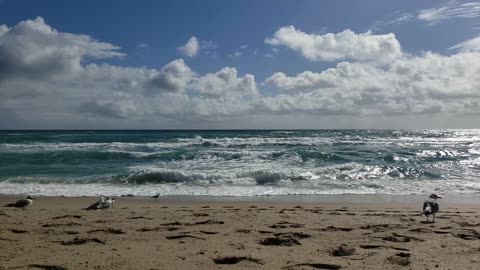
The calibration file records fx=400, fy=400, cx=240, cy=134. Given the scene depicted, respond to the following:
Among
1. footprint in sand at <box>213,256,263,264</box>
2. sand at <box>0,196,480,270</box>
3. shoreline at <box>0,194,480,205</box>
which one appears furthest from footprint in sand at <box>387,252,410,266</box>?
shoreline at <box>0,194,480,205</box>

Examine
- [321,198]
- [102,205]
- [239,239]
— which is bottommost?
[321,198]

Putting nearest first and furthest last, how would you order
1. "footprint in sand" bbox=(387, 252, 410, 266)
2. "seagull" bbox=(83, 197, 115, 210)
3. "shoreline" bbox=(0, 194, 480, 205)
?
"footprint in sand" bbox=(387, 252, 410, 266) → "seagull" bbox=(83, 197, 115, 210) → "shoreline" bbox=(0, 194, 480, 205)

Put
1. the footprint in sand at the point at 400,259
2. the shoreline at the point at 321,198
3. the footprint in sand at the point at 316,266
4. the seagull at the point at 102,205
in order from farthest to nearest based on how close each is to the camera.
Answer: the shoreline at the point at 321,198 → the seagull at the point at 102,205 → the footprint in sand at the point at 400,259 → the footprint in sand at the point at 316,266

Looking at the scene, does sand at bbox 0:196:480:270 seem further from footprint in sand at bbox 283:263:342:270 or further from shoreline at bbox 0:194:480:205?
shoreline at bbox 0:194:480:205

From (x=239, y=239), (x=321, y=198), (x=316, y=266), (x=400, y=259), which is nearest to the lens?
(x=316, y=266)

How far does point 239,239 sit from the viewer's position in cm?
535

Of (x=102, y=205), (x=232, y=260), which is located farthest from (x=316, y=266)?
(x=102, y=205)

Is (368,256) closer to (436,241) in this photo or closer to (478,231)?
(436,241)

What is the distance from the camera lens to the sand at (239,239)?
4.25 m

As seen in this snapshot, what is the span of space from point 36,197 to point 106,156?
40.7 feet

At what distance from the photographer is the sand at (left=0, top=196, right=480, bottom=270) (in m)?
4.25

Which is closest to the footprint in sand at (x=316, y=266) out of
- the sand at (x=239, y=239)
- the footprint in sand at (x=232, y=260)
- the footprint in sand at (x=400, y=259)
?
the sand at (x=239, y=239)

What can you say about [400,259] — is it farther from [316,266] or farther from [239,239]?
[239,239]

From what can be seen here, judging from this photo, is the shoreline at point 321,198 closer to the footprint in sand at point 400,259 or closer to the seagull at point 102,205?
the seagull at point 102,205
